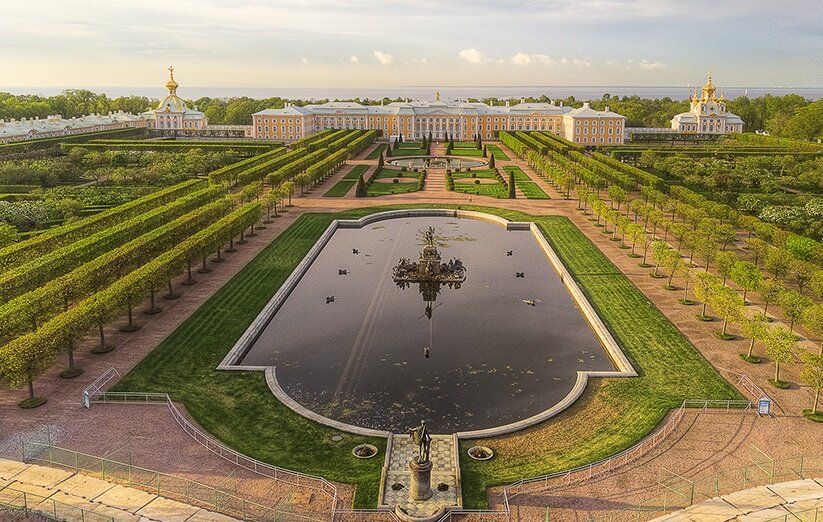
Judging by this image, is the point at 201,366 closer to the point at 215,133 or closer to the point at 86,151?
the point at 86,151

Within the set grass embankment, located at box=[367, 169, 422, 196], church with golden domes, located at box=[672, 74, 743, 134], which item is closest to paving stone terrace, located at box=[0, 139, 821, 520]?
grass embankment, located at box=[367, 169, 422, 196]

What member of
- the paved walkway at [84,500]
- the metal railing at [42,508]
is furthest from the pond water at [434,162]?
the metal railing at [42,508]

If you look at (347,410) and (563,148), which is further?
(563,148)

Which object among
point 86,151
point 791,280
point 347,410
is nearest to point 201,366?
point 347,410

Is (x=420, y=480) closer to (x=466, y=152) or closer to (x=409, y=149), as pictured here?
(x=466, y=152)

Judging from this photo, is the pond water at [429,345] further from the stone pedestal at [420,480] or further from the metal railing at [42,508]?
the metal railing at [42,508]

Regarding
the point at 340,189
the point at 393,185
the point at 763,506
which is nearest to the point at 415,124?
the point at 393,185
